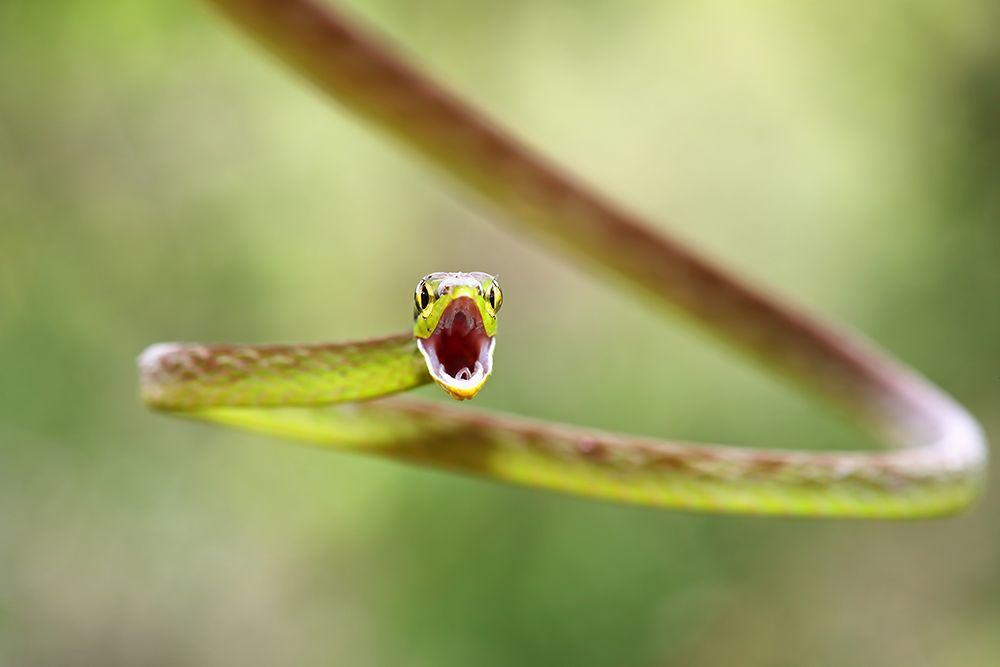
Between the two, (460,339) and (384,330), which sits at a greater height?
(384,330)

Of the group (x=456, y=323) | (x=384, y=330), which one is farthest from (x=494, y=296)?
(x=384, y=330)

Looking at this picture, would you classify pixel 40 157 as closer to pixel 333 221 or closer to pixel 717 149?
pixel 333 221

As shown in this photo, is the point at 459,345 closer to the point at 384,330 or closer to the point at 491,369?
the point at 491,369

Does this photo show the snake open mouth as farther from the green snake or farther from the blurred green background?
the blurred green background

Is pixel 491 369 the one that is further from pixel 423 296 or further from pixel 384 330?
pixel 384 330

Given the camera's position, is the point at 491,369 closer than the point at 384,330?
Yes

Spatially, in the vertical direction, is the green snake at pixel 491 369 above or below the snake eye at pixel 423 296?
above

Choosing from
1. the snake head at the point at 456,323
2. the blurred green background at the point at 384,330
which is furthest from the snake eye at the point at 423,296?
the blurred green background at the point at 384,330

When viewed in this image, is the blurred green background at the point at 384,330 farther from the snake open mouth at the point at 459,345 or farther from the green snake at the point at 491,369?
the snake open mouth at the point at 459,345
